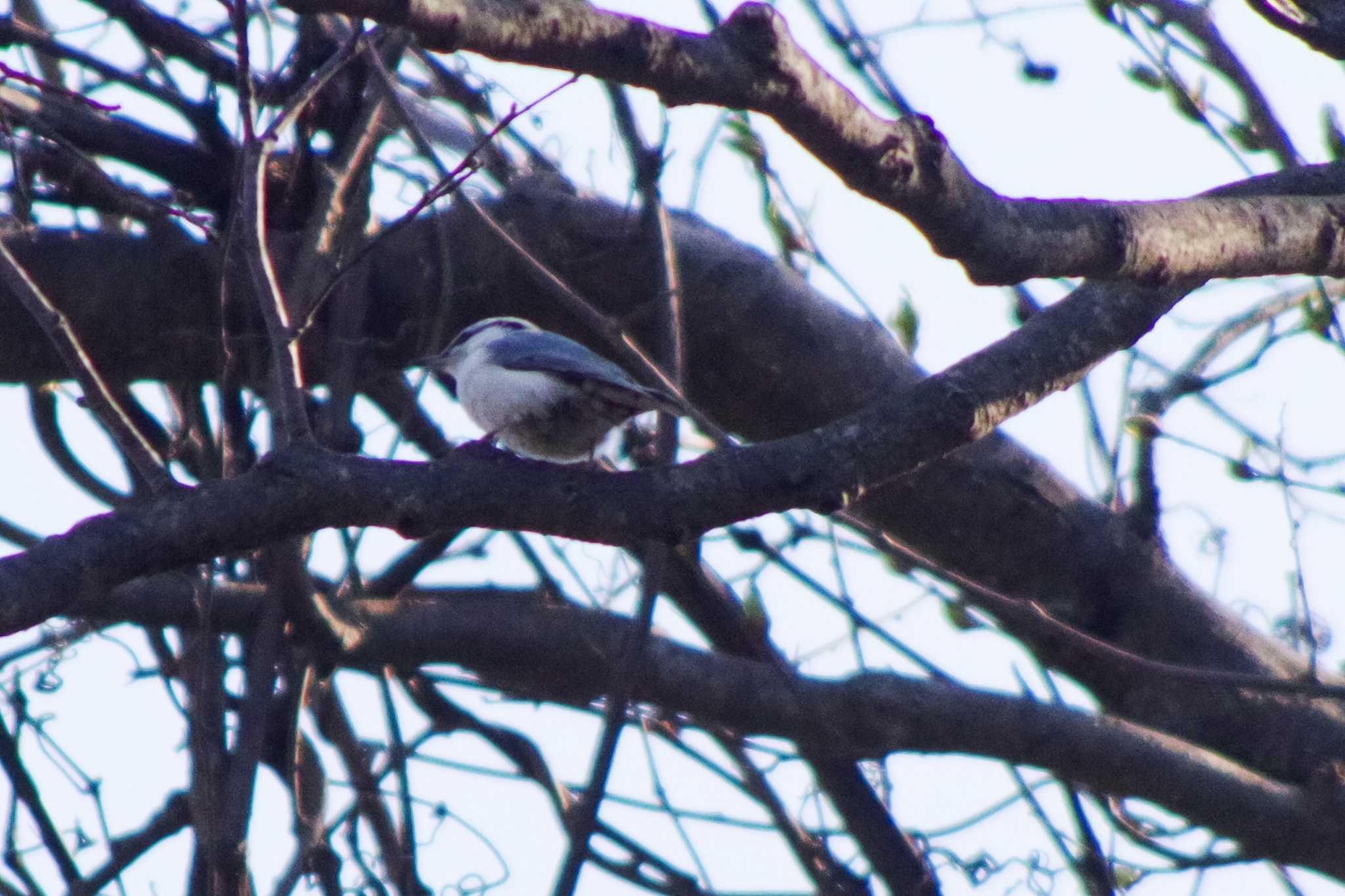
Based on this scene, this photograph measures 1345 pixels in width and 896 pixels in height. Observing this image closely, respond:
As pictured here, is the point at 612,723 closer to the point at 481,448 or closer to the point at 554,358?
the point at 481,448

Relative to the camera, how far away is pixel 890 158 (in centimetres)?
188

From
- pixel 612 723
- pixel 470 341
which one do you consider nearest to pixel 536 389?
pixel 470 341

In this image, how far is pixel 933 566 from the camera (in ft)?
9.15

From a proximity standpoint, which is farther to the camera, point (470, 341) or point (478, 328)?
point (470, 341)

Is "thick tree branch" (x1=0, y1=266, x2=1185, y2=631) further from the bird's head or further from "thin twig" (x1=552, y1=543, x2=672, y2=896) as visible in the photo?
the bird's head

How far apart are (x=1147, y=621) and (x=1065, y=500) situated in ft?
1.13

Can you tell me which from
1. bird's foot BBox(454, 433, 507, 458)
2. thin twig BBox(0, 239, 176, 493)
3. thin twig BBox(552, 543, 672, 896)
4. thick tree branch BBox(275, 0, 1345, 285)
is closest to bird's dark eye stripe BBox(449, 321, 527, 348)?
bird's foot BBox(454, 433, 507, 458)

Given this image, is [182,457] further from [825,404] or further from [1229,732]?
[1229,732]

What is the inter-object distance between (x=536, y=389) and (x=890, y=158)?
2.00 meters

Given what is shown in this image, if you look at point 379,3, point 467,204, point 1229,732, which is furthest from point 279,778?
point 379,3

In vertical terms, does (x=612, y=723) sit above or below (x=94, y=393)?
below

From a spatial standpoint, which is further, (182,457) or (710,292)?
(182,457)

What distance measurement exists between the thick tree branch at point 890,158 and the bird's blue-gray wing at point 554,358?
1.35 meters

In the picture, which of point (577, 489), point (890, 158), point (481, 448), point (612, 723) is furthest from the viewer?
point (481, 448)
